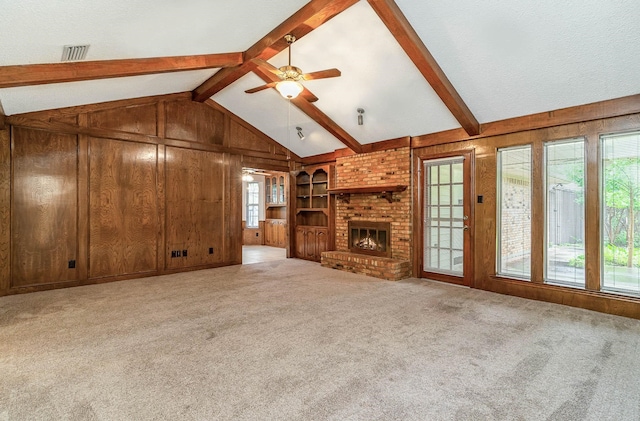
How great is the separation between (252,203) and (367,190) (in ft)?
21.4

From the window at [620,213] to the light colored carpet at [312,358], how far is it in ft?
1.87

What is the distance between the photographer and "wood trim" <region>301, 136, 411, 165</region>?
5.91 meters

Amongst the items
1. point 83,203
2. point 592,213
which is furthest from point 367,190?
point 83,203

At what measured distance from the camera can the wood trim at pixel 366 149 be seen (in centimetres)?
591

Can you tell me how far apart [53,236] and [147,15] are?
384cm

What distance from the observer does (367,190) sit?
6.18m

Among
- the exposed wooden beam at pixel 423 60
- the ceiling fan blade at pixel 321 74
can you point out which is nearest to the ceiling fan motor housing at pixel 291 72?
the ceiling fan blade at pixel 321 74

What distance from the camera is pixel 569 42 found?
10.8ft

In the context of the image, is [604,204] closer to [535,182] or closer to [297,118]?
[535,182]

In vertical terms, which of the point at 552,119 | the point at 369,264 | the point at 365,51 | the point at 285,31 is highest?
the point at 285,31

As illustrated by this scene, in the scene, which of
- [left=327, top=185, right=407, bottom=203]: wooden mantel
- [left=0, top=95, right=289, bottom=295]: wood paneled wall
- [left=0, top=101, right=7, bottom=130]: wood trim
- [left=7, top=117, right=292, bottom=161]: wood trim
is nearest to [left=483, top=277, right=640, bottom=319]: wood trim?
[left=327, top=185, right=407, bottom=203]: wooden mantel

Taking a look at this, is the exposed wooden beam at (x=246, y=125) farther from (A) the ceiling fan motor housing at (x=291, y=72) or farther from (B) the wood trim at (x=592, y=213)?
(B) the wood trim at (x=592, y=213)

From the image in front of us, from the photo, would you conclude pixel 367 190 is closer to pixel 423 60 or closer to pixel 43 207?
pixel 423 60

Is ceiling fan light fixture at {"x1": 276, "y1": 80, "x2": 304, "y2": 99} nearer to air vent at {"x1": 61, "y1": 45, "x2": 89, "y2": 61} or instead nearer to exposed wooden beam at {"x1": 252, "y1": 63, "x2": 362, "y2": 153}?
exposed wooden beam at {"x1": 252, "y1": 63, "x2": 362, "y2": 153}
